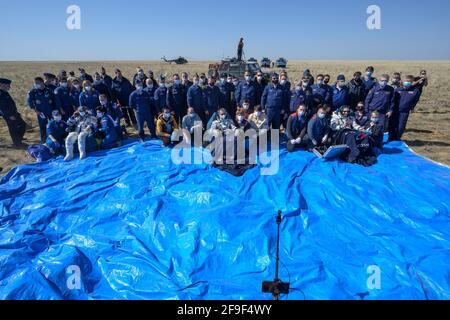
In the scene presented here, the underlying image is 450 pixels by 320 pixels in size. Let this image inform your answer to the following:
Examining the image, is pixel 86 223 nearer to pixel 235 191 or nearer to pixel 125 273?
pixel 125 273

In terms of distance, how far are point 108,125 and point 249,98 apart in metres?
4.29

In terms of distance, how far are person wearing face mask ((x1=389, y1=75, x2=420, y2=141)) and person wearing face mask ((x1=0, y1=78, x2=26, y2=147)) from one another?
1106 cm

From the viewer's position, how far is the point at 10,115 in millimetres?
8297

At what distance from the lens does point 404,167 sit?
6328mm

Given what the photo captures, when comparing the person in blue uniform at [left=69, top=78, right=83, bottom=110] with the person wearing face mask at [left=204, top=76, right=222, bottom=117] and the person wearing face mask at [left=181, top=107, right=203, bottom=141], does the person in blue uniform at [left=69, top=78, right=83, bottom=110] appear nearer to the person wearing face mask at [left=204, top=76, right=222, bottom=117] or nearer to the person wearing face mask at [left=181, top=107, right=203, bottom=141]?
the person wearing face mask at [left=181, top=107, right=203, bottom=141]

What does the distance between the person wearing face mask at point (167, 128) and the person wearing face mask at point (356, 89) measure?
17.5 ft

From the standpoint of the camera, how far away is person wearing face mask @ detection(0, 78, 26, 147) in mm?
8216

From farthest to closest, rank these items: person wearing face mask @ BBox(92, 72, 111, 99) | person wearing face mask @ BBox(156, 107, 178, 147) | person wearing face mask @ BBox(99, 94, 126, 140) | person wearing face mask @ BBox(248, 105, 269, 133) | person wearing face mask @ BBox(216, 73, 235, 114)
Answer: person wearing face mask @ BBox(92, 72, 111, 99)
person wearing face mask @ BBox(216, 73, 235, 114)
person wearing face mask @ BBox(99, 94, 126, 140)
person wearing face mask @ BBox(156, 107, 178, 147)
person wearing face mask @ BBox(248, 105, 269, 133)

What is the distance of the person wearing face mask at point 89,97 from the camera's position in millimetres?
8391

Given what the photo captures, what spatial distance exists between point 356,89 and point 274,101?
259 centimetres

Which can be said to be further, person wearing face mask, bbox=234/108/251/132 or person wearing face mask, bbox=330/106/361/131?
person wearing face mask, bbox=234/108/251/132

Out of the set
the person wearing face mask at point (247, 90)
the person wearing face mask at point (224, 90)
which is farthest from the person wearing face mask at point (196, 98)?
the person wearing face mask at point (247, 90)

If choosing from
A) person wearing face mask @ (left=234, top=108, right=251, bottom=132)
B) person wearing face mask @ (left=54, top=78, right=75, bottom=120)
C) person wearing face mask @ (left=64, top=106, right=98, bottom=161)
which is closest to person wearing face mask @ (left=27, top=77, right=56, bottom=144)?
person wearing face mask @ (left=54, top=78, right=75, bottom=120)

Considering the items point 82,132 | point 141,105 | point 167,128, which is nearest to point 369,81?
point 167,128
